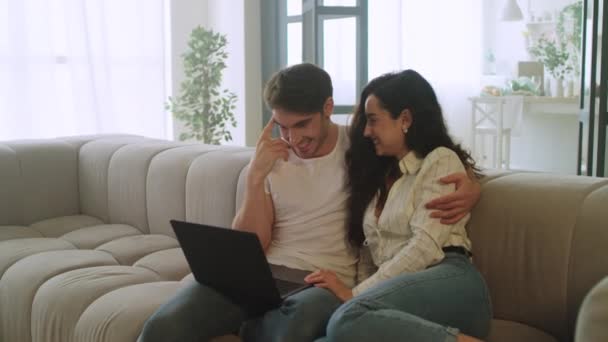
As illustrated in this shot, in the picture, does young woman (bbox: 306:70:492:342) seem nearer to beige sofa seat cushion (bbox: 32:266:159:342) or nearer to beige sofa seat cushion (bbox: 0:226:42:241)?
beige sofa seat cushion (bbox: 32:266:159:342)

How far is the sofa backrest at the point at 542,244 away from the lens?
5.46 ft

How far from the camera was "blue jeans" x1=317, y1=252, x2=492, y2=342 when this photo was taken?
1.45 meters

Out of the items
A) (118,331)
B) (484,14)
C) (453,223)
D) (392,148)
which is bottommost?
(118,331)

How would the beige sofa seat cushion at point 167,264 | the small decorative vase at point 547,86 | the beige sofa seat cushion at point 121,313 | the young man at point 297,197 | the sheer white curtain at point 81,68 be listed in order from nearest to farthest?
the young man at point 297,197 → the beige sofa seat cushion at point 121,313 → the beige sofa seat cushion at point 167,264 → the sheer white curtain at point 81,68 → the small decorative vase at point 547,86

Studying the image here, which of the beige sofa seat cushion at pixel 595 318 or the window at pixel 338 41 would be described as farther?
the window at pixel 338 41

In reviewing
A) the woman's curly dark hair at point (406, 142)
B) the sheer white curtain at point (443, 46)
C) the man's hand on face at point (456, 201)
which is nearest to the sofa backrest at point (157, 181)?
the woman's curly dark hair at point (406, 142)

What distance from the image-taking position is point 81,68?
4.71 meters

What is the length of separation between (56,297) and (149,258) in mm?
405

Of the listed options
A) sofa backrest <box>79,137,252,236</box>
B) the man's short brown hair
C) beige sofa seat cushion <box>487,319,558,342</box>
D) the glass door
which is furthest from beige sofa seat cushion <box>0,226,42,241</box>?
the glass door

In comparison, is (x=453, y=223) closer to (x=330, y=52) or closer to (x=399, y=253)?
(x=399, y=253)

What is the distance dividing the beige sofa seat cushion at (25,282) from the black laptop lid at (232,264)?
27.2 inches

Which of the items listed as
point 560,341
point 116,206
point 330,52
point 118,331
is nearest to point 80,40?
point 330,52

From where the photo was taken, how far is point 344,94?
185 inches

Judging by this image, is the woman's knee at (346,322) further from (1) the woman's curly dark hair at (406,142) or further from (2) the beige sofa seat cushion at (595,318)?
(2) the beige sofa seat cushion at (595,318)
